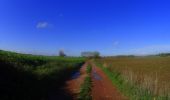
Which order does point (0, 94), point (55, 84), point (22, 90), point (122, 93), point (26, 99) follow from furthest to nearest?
1. point (55, 84)
2. point (122, 93)
3. point (22, 90)
4. point (26, 99)
5. point (0, 94)

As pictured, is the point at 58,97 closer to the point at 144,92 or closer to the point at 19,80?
the point at 19,80

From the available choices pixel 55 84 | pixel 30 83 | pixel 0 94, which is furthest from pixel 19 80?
pixel 55 84

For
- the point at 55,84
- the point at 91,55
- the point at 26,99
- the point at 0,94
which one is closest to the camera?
the point at 0,94

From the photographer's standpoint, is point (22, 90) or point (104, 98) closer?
point (22, 90)

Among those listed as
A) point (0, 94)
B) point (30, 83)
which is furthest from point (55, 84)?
point (0, 94)

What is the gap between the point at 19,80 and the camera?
1797 cm

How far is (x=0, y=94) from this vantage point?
542 inches

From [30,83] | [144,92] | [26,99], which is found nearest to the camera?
[26,99]

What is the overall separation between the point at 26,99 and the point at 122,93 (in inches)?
291

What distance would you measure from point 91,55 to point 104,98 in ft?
527

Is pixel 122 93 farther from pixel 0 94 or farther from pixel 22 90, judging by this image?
pixel 0 94

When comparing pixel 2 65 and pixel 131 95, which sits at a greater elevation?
pixel 2 65

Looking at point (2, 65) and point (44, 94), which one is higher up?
point (2, 65)

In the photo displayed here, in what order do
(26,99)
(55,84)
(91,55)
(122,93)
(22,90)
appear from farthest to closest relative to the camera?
(91,55)
(55,84)
(122,93)
(22,90)
(26,99)
